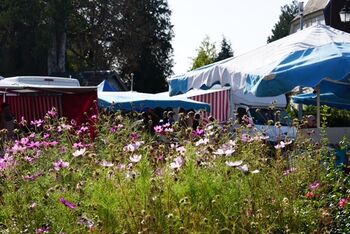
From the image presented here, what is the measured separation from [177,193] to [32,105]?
14.2 meters

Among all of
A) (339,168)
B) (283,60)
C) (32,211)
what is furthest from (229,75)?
(32,211)

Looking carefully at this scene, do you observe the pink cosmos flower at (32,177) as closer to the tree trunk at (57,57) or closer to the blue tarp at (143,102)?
the blue tarp at (143,102)

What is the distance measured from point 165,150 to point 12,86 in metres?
10.9

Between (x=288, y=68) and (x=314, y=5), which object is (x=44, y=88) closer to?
(x=288, y=68)

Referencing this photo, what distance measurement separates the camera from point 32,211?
12.7 feet

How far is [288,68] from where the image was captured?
7.13 m

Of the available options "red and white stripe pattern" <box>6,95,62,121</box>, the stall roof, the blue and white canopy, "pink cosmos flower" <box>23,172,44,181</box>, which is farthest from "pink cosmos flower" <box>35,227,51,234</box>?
"red and white stripe pattern" <box>6,95,62,121</box>

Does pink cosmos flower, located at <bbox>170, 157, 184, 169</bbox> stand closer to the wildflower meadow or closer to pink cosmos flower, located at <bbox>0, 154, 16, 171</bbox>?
the wildflower meadow

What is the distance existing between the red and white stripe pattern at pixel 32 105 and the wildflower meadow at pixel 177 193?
12.6m

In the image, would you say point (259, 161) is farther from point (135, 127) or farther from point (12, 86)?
point (12, 86)

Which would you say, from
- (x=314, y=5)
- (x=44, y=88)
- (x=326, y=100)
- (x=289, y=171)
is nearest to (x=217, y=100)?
(x=44, y=88)

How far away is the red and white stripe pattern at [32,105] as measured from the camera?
17156mm

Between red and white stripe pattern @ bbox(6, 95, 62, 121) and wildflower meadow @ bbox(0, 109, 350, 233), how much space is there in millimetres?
12576

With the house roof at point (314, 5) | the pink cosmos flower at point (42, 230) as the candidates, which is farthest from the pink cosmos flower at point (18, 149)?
the house roof at point (314, 5)
